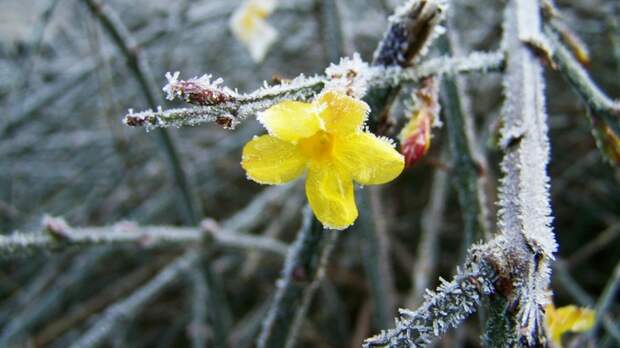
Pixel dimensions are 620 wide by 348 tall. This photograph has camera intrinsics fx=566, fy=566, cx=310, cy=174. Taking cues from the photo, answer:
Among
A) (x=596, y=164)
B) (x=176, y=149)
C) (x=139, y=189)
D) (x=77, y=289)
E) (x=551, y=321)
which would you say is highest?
(x=139, y=189)

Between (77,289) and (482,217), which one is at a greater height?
(77,289)

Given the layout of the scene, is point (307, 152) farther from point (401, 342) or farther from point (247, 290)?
point (247, 290)

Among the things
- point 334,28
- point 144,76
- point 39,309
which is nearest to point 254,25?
point 334,28

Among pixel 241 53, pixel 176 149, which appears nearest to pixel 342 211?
pixel 176 149

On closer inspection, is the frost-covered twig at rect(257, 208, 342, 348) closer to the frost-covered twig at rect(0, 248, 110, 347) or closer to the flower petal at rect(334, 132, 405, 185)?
the flower petal at rect(334, 132, 405, 185)

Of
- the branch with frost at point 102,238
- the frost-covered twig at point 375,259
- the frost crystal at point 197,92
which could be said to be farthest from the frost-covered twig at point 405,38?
the frost-covered twig at point 375,259

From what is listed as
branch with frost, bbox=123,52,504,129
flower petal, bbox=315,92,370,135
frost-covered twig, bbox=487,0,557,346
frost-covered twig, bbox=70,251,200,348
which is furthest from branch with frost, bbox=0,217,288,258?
frost-covered twig, bbox=487,0,557,346

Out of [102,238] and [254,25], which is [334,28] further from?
[102,238]
